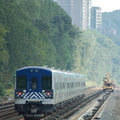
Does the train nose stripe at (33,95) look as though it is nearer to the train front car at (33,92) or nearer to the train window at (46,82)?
the train front car at (33,92)

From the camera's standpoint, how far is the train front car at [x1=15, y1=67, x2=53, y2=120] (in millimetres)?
32969

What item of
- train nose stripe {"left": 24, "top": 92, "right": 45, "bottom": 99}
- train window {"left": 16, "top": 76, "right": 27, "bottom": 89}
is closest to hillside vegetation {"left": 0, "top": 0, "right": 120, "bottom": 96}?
train window {"left": 16, "top": 76, "right": 27, "bottom": 89}

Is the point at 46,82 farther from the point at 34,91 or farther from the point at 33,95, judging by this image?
the point at 33,95

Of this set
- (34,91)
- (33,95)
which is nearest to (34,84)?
(34,91)

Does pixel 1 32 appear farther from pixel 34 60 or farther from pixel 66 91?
pixel 66 91

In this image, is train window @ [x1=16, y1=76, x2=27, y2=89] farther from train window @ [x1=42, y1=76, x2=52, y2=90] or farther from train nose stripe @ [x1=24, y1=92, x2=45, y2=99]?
train window @ [x1=42, y1=76, x2=52, y2=90]

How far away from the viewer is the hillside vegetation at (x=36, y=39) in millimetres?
83562

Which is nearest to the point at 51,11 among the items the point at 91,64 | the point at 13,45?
the point at 13,45

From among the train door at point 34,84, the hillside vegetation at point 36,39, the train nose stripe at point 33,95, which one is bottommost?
the train nose stripe at point 33,95

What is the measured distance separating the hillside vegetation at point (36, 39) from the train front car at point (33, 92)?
3255 centimetres

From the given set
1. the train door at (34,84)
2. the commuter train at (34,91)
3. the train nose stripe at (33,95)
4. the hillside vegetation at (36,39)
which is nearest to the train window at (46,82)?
the commuter train at (34,91)

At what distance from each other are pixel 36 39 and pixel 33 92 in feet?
216

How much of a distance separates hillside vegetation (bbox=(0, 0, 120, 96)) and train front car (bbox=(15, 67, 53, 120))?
32.6m

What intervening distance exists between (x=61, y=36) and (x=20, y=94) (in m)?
94.6
